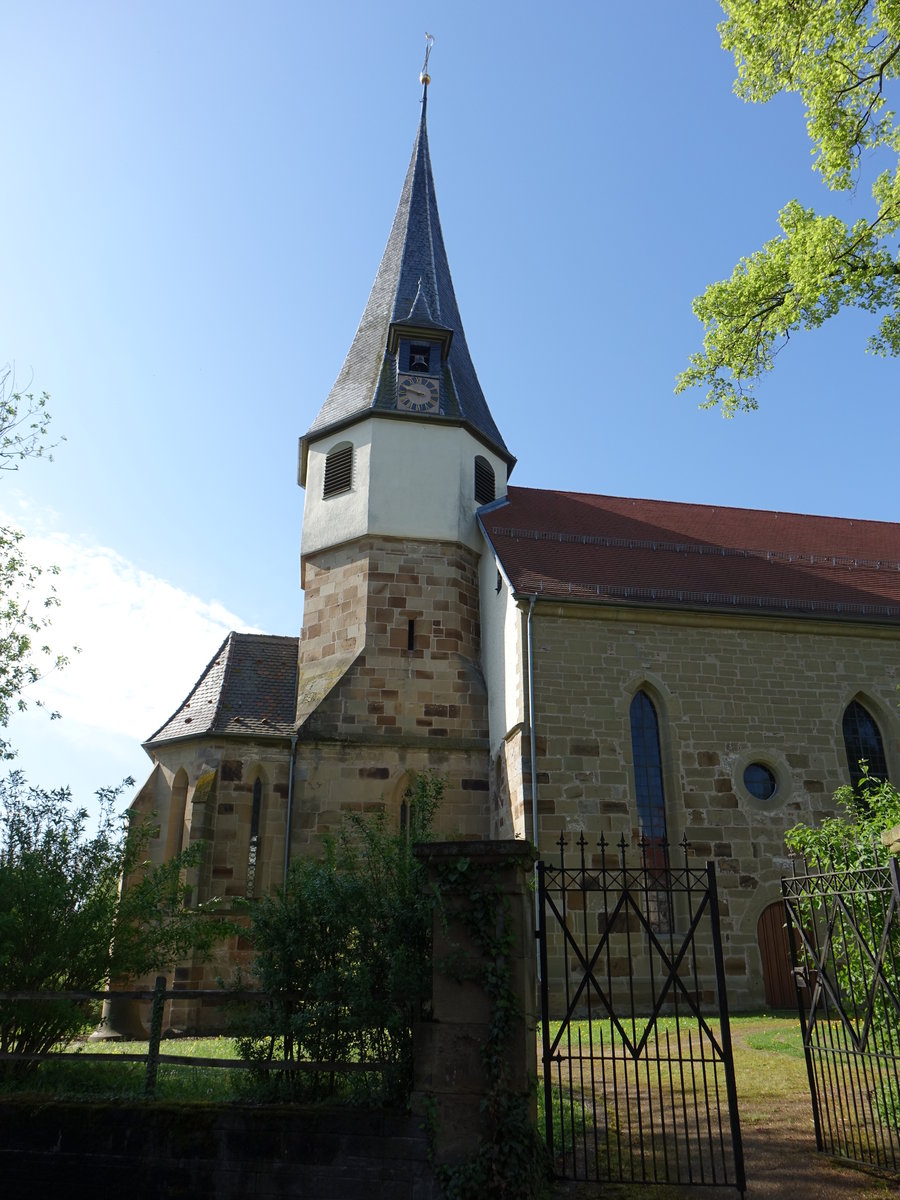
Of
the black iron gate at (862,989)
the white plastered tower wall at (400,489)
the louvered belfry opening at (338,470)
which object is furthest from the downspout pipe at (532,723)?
the black iron gate at (862,989)

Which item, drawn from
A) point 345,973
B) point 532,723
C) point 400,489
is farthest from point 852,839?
point 400,489

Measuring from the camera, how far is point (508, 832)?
1434 centimetres

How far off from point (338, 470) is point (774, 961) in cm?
1198

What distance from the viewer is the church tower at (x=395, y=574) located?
1566 centimetres

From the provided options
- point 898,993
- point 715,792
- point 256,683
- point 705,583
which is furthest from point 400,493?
point 898,993

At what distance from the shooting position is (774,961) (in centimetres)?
1368

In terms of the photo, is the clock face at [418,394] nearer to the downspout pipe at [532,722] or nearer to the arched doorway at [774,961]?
the downspout pipe at [532,722]

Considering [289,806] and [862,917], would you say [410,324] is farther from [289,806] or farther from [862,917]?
[862,917]

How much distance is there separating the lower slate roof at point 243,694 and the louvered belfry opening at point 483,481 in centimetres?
493

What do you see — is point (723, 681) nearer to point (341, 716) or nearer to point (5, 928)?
point (341, 716)

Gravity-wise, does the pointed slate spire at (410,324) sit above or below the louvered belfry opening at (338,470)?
above

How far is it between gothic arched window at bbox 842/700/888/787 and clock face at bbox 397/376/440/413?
32.6ft

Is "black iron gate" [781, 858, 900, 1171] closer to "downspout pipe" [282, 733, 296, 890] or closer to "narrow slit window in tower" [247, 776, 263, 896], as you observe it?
"downspout pipe" [282, 733, 296, 890]

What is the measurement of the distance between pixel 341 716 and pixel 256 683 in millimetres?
2382
